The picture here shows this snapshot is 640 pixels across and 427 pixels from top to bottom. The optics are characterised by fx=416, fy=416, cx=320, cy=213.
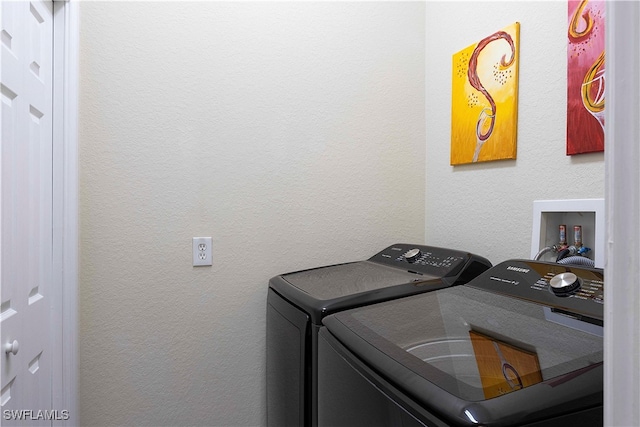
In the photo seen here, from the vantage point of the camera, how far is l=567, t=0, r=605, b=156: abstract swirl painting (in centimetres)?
128

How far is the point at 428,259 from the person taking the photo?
67.4 inches

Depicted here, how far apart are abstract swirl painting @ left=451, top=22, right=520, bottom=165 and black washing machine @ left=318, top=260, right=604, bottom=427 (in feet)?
1.90

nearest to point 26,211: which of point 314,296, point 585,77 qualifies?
point 314,296

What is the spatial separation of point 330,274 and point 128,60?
3.96ft

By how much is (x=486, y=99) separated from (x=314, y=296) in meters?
1.09

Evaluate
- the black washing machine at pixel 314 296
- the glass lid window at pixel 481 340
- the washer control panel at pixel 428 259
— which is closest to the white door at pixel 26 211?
the black washing machine at pixel 314 296

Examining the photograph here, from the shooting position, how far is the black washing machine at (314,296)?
1.33m

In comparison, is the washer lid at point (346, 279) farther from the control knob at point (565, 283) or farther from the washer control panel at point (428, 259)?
the control knob at point (565, 283)

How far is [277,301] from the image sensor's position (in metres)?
1.61

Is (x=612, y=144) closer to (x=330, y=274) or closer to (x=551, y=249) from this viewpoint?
(x=551, y=249)

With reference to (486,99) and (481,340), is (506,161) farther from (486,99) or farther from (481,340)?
(481,340)

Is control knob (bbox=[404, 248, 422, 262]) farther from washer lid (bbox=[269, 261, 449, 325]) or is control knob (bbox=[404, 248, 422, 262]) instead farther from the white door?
the white door

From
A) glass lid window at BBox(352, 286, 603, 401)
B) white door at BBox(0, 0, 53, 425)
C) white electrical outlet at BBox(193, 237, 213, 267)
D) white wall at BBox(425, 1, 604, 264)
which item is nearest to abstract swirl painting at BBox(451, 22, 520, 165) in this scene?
white wall at BBox(425, 1, 604, 264)

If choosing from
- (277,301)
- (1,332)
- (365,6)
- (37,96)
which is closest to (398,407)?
(277,301)
